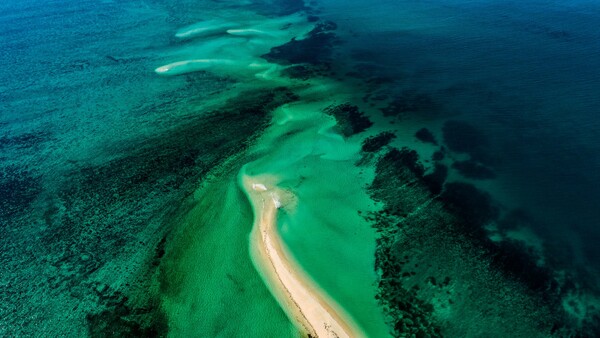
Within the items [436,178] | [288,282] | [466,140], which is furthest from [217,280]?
[466,140]

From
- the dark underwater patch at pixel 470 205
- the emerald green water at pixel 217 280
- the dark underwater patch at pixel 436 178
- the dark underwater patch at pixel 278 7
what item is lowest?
the emerald green water at pixel 217 280

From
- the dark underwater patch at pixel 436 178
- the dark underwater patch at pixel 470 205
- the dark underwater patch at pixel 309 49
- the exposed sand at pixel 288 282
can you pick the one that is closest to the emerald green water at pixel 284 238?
the exposed sand at pixel 288 282

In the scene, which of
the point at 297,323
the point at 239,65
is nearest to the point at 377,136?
the point at 297,323

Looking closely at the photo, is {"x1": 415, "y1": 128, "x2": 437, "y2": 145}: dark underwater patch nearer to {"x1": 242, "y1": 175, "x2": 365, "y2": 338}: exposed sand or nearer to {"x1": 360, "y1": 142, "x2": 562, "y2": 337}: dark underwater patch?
{"x1": 360, "y1": 142, "x2": 562, "y2": 337}: dark underwater patch

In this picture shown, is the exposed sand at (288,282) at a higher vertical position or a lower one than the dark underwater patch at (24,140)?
higher

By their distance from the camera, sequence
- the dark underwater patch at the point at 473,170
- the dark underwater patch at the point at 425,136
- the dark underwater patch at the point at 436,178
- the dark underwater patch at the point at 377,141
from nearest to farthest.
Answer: the dark underwater patch at the point at 436,178 → the dark underwater patch at the point at 473,170 → the dark underwater patch at the point at 377,141 → the dark underwater patch at the point at 425,136

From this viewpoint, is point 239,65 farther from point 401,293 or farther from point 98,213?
point 401,293

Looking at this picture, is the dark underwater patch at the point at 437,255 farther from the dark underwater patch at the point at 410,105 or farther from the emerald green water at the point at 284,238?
the dark underwater patch at the point at 410,105
